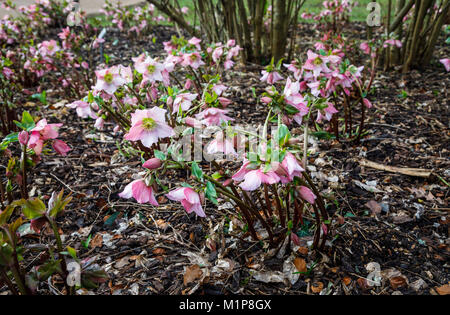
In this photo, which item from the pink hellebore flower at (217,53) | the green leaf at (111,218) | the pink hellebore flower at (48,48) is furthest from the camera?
the pink hellebore flower at (48,48)

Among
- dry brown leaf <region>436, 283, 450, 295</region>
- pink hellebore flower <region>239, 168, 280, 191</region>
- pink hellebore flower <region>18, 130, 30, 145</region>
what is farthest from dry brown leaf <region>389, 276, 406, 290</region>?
pink hellebore flower <region>18, 130, 30, 145</region>

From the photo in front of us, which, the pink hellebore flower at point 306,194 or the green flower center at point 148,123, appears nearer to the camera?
the pink hellebore flower at point 306,194

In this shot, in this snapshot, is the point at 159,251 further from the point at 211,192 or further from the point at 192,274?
the point at 211,192

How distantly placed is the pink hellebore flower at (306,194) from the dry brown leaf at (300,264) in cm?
38

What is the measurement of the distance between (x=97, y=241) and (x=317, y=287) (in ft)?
2.94

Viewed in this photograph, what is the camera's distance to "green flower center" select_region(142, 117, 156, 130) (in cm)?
106

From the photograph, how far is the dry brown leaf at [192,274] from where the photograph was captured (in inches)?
46.8

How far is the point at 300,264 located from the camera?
1213 millimetres

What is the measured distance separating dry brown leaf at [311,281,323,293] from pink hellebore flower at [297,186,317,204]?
0.39 meters

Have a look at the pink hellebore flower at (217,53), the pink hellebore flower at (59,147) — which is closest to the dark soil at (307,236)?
the pink hellebore flower at (59,147)

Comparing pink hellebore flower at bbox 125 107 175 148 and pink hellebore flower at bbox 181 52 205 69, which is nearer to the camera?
pink hellebore flower at bbox 125 107 175 148

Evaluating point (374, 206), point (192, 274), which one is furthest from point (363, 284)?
point (192, 274)

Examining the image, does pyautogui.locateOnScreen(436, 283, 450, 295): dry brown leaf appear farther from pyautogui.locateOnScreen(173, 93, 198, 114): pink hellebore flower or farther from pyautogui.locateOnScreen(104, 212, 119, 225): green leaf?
pyautogui.locateOnScreen(104, 212, 119, 225): green leaf

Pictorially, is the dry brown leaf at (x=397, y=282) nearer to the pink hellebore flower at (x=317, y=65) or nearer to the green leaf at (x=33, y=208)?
the pink hellebore flower at (x=317, y=65)
